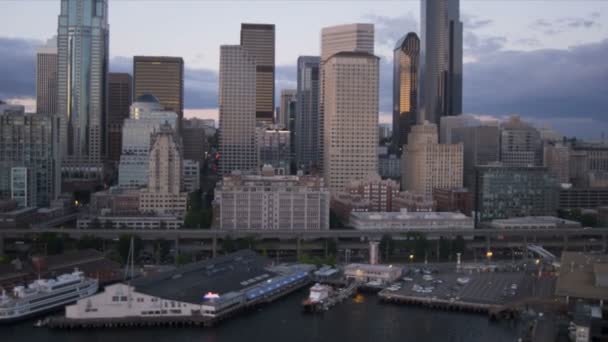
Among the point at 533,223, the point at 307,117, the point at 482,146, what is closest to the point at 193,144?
the point at 307,117

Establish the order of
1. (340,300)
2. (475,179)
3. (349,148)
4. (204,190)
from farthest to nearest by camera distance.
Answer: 1. (204,190)
2. (349,148)
3. (475,179)
4. (340,300)

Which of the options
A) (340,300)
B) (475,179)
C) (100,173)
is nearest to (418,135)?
(475,179)

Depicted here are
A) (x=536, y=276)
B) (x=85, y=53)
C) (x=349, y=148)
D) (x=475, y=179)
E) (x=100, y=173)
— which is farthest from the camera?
(x=85, y=53)

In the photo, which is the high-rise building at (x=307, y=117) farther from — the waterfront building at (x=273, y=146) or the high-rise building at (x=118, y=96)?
the high-rise building at (x=118, y=96)

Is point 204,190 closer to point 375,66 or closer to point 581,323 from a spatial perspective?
point 375,66

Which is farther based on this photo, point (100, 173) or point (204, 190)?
point (100, 173)

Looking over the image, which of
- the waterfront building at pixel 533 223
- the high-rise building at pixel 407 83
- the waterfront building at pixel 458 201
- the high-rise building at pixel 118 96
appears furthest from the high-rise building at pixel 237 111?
the high-rise building at pixel 407 83

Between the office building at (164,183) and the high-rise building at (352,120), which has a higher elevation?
the high-rise building at (352,120)
